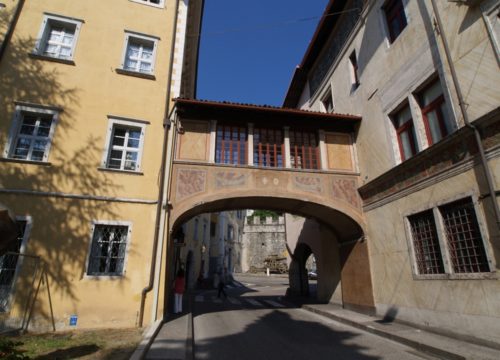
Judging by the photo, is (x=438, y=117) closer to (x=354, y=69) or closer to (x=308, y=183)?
(x=308, y=183)

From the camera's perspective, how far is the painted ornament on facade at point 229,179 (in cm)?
1002

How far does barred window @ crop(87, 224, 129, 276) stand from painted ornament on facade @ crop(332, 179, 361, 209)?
7.12 meters

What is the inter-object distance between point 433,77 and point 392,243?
494 cm

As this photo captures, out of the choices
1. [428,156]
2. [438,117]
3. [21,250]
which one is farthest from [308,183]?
[21,250]

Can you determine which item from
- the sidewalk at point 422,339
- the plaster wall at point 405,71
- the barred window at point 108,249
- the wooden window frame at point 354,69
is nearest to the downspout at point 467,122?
the plaster wall at point 405,71

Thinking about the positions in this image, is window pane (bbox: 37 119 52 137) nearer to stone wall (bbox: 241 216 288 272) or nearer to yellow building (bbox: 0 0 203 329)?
yellow building (bbox: 0 0 203 329)

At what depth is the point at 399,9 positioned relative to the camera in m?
9.61

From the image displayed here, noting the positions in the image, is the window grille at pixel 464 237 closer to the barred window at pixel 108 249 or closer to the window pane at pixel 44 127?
the barred window at pixel 108 249

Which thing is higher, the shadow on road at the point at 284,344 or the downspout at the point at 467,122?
the downspout at the point at 467,122

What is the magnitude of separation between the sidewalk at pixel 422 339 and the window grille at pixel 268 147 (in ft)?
18.7

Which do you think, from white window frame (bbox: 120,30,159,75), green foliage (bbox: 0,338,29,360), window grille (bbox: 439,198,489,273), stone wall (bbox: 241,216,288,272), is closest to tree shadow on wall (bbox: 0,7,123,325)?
white window frame (bbox: 120,30,159,75)

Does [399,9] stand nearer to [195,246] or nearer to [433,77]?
[433,77]

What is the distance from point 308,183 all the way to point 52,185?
8039mm

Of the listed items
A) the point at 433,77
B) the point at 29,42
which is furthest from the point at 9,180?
the point at 433,77
